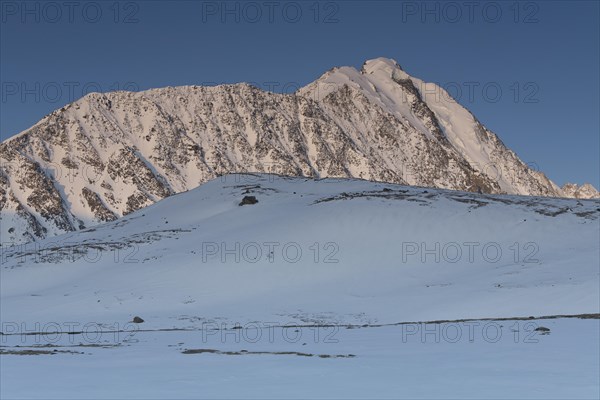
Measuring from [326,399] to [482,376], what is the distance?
3.03m

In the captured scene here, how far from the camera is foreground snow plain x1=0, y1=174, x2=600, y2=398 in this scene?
449 inches

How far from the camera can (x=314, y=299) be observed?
28078mm

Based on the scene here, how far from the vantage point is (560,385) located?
10.5 m

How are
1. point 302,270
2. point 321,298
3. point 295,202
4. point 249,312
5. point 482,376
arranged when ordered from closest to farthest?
point 482,376, point 249,312, point 321,298, point 302,270, point 295,202

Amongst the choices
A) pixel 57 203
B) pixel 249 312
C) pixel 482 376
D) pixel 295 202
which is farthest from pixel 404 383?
pixel 57 203

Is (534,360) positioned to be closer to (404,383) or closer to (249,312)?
(404,383)

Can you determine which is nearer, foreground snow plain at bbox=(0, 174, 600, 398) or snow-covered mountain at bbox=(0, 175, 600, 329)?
foreground snow plain at bbox=(0, 174, 600, 398)

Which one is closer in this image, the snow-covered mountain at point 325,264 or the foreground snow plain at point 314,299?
the foreground snow plain at point 314,299

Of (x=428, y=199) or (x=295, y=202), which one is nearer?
(x=428, y=199)

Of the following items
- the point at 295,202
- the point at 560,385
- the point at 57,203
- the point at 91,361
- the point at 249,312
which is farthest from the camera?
the point at 57,203

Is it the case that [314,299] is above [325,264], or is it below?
below

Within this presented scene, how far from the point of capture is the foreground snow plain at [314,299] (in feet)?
37.4

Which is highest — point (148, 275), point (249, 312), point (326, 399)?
point (148, 275)

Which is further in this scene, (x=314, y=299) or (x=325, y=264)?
(x=325, y=264)
